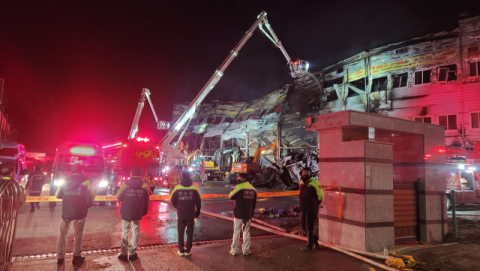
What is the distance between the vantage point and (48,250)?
5.84 meters

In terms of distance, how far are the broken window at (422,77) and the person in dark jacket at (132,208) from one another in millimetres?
20866

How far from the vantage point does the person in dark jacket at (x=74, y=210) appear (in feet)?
16.8

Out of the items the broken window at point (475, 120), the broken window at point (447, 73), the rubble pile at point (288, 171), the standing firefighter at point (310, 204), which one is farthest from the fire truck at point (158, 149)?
the standing firefighter at point (310, 204)

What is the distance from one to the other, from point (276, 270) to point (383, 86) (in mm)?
20399

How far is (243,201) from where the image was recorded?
5820mm

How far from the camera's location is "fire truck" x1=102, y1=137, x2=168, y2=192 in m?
15.8

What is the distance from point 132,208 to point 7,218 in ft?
7.00

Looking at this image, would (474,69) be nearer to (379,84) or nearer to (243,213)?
(379,84)

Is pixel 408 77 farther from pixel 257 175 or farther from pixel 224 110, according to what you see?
pixel 224 110

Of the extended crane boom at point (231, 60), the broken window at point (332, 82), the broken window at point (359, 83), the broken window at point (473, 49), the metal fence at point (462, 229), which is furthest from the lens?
the broken window at point (332, 82)

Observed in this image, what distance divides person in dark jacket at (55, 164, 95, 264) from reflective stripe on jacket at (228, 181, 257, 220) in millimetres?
2774

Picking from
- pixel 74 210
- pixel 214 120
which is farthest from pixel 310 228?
pixel 214 120

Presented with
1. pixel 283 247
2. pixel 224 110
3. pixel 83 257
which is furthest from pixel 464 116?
pixel 224 110

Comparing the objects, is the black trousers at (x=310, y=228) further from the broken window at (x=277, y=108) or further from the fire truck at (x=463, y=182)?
the broken window at (x=277, y=108)
